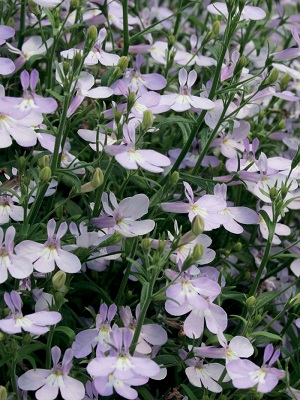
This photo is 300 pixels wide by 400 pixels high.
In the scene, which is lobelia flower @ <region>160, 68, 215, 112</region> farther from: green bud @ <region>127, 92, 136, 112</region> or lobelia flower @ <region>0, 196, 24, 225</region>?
lobelia flower @ <region>0, 196, 24, 225</region>

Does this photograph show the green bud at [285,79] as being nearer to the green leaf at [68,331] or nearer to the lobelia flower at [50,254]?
the lobelia flower at [50,254]

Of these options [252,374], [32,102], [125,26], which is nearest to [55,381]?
[252,374]

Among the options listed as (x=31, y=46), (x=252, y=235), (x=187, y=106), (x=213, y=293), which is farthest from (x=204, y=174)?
(x=213, y=293)

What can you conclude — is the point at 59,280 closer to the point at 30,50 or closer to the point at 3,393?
the point at 3,393

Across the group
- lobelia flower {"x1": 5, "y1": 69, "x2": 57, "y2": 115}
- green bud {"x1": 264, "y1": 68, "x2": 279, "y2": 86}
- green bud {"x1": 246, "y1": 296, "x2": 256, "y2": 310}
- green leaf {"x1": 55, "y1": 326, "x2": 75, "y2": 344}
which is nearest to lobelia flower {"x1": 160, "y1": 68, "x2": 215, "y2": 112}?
green bud {"x1": 264, "y1": 68, "x2": 279, "y2": 86}

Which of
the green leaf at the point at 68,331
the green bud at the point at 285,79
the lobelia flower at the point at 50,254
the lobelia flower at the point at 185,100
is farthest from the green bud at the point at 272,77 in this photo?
the green leaf at the point at 68,331

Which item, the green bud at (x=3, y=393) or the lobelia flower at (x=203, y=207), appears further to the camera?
the lobelia flower at (x=203, y=207)

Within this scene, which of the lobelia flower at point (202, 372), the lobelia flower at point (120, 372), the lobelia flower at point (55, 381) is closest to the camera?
the lobelia flower at point (120, 372)
